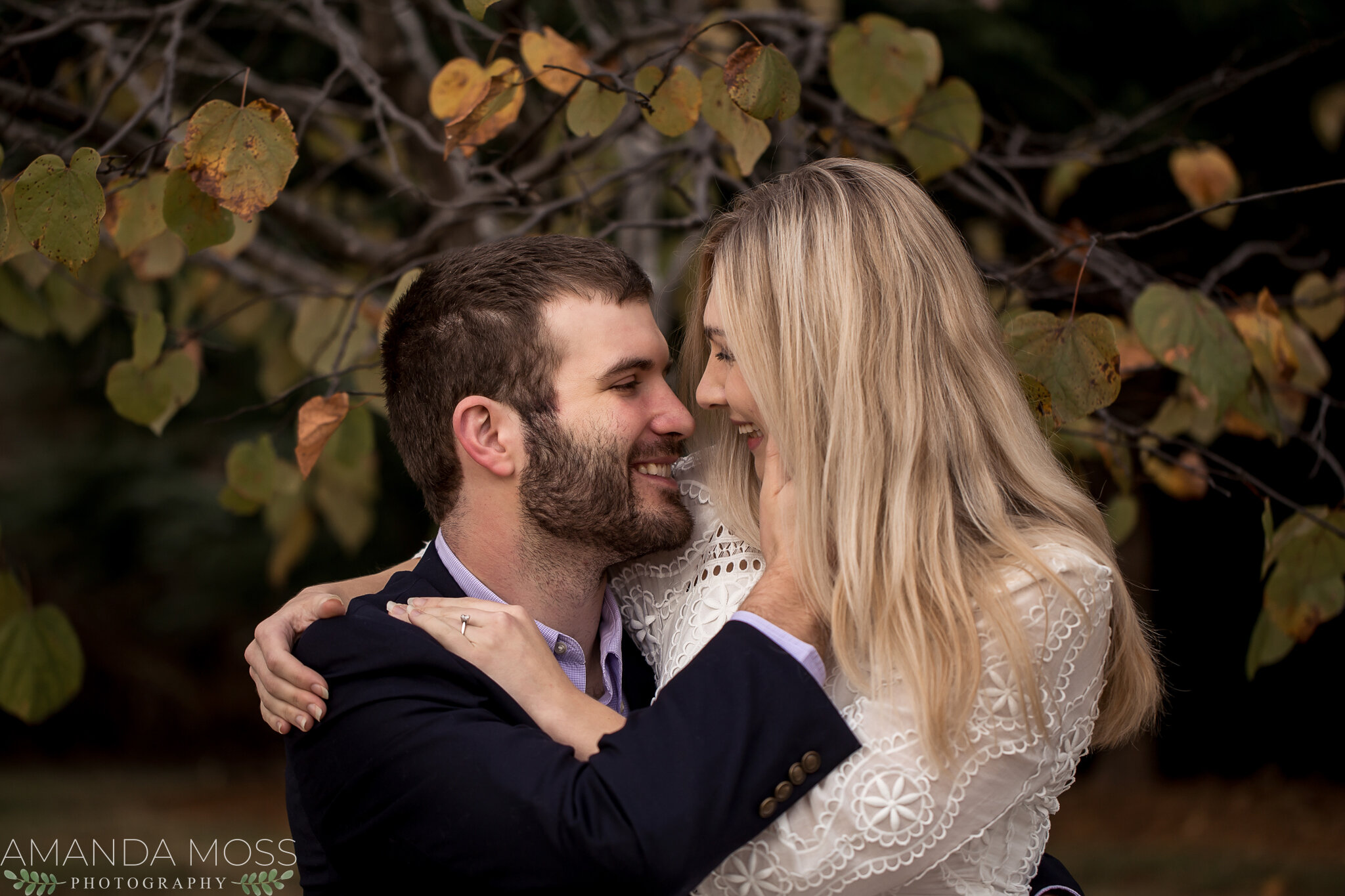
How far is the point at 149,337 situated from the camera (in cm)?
253

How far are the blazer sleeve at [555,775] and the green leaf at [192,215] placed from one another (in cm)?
88

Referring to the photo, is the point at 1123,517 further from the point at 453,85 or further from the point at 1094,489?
the point at 1094,489

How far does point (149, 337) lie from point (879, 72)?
1724mm

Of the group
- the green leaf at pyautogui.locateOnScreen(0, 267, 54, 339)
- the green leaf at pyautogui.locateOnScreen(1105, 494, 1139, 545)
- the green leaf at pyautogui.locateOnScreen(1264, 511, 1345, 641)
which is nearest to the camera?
the green leaf at pyautogui.locateOnScreen(1264, 511, 1345, 641)

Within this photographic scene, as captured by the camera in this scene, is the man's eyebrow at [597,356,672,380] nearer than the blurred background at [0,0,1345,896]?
Yes

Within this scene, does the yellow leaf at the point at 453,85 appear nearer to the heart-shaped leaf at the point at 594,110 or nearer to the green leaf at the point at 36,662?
the heart-shaped leaf at the point at 594,110

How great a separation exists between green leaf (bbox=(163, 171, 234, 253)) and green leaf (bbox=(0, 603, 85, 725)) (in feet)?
3.27

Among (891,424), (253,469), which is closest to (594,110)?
A: (891,424)

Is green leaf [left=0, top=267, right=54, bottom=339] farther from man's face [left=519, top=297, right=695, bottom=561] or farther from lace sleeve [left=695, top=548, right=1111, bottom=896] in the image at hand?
lace sleeve [left=695, top=548, right=1111, bottom=896]

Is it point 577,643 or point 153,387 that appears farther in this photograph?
point 153,387

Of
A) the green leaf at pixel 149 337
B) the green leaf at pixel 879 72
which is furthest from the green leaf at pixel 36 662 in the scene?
the green leaf at pixel 879 72

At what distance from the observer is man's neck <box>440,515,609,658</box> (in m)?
2.25

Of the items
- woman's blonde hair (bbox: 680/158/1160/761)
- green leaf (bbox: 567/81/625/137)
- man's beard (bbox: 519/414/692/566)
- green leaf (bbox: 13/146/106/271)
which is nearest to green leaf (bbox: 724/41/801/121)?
woman's blonde hair (bbox: 680/158/1160/761)

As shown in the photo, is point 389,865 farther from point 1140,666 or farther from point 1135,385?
point 1135,385
